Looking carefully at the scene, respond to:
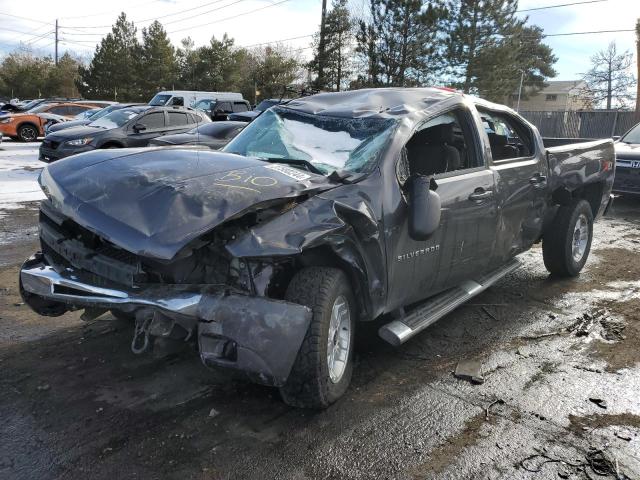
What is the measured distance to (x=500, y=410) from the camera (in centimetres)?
334

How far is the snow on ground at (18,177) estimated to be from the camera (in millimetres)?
9945

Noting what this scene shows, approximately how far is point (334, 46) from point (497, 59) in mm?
10541

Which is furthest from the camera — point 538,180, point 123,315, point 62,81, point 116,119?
point 62,81

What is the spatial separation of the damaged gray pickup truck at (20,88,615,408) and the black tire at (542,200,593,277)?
135 cm

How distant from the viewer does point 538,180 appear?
519 cm

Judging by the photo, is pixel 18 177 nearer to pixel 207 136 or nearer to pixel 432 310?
pixel 207 136

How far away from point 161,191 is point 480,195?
2434mm

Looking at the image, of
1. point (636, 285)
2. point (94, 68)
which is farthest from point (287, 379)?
point (94, 68)

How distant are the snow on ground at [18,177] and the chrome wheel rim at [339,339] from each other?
7.30 meters

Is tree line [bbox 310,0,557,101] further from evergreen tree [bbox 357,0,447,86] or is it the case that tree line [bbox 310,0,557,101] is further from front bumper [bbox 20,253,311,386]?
front bumper [bbox 20,253,311,386]

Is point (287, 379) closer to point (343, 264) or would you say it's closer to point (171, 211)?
point (343, 264)

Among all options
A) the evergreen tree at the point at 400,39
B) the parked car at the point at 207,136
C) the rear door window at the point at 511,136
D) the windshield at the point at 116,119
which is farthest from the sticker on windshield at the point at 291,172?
the evergreen tree at the point at 400,39

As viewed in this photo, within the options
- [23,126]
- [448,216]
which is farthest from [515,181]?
[23,126]

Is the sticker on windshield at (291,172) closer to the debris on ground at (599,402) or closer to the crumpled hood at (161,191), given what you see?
the crumpled hood at (161,191)
